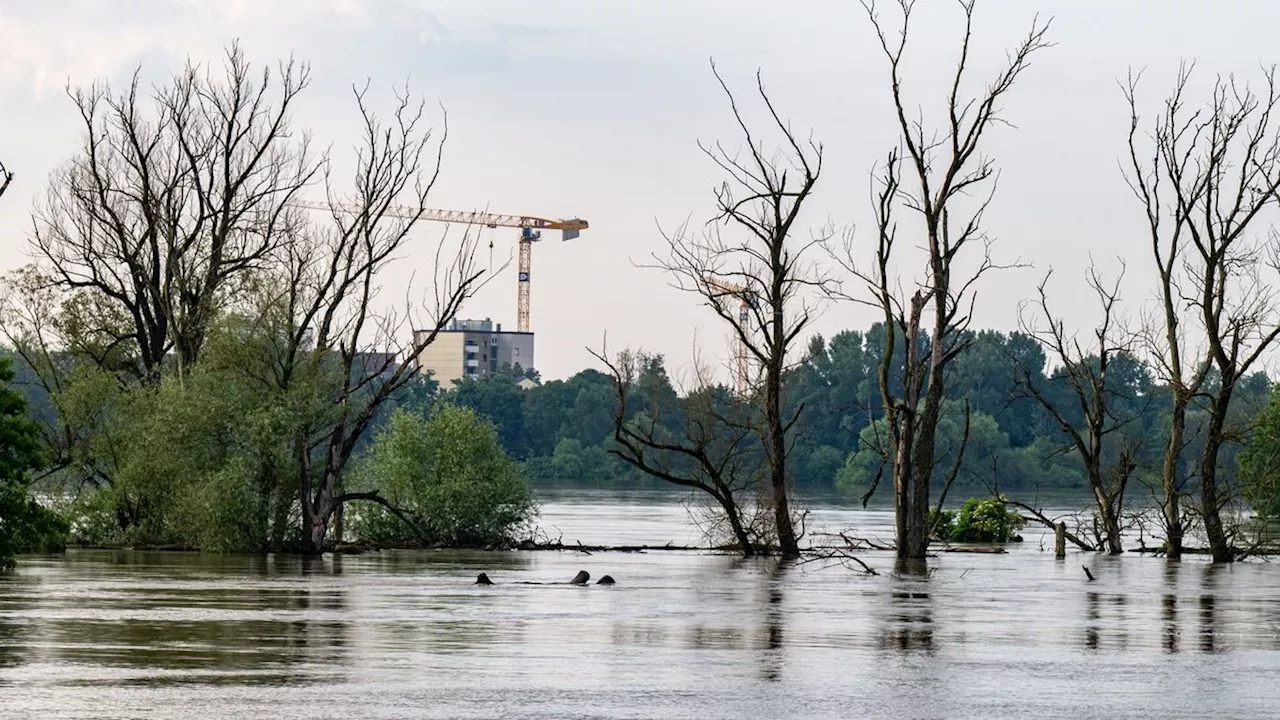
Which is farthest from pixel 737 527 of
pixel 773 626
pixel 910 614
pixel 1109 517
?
pixel 773 626

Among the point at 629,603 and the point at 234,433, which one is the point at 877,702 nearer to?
the point at 629,603

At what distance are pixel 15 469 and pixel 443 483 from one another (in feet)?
63.4

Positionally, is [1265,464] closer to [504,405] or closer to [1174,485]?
[1174,485]

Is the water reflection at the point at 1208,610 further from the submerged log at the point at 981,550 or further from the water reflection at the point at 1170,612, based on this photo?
the submerged log at the point at 981,550

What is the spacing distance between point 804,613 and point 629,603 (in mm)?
3393

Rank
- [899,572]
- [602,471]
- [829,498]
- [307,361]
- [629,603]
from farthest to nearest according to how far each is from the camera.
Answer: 1. [602,471]
2. [829,498]
3. [307,361]
4. [899,572]
5. [629,603]

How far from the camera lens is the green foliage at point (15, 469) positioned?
33719 millimetres

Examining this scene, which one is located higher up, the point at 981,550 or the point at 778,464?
the point at 778,464

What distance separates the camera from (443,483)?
52.4 m

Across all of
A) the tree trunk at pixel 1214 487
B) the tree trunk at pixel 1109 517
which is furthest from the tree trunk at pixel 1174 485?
the tree trunk at pixel 1109 517

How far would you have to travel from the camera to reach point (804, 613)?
27578mm

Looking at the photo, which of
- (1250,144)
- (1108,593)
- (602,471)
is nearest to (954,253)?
(1250,144)

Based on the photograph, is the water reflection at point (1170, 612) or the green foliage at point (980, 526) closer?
the water reflection at point (1170, 612)

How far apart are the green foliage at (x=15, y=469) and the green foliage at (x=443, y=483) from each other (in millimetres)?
17340
